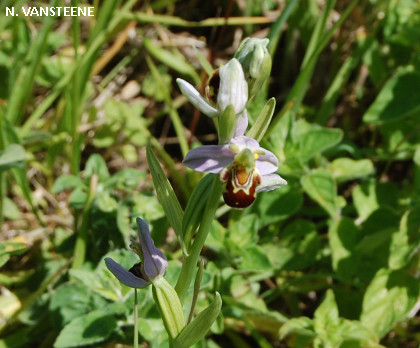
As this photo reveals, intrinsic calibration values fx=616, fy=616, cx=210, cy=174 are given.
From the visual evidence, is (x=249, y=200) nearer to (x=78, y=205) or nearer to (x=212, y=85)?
(x=212, y=85)

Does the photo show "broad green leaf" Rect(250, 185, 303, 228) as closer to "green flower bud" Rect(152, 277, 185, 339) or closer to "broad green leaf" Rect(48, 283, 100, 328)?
"broad green leaf" Rect(48, 283, 100, 328)

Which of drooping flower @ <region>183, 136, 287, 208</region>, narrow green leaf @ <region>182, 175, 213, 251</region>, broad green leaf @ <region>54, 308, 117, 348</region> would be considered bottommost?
broad green leaf @ <region>54, 308, 117, 348</region>

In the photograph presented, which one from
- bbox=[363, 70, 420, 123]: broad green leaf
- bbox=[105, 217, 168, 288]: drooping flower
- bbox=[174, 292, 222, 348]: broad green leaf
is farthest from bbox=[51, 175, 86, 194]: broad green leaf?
bbox=[363, 70, 420, 123]: broad green leaf

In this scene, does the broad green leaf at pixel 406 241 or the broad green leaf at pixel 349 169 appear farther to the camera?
the broad green leaf at pixel 349 169

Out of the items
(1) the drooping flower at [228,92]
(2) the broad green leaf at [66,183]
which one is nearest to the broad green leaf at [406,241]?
(1) the drooping flower at [228,92]

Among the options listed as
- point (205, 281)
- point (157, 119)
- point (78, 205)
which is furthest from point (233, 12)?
point (205, 281)

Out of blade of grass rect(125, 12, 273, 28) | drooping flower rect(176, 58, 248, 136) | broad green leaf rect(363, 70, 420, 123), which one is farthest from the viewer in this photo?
blade of grass rect(125, 12, 273, 28)

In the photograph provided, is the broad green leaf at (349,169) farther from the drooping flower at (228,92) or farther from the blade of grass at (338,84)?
the drooping flower at (228,92)

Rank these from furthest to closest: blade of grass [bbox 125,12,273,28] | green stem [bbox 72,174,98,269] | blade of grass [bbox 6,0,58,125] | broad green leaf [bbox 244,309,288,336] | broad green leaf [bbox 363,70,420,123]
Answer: blade of grass [bbox 125,12,273,28]
broad green leaf [bbox 363,70,420,123]
blade of grass [bbox 6,0,58,125]
broad green leaf [bbox 244,309,288,336]
green stem [bbox 72,174,98,269]
